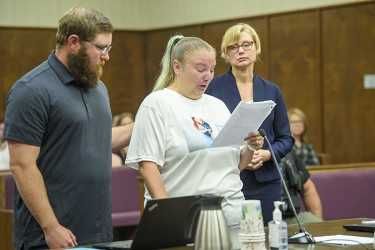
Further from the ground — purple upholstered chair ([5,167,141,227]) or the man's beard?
the man's beard

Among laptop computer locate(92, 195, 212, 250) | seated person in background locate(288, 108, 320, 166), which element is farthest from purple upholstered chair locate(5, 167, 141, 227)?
laptop computer locate(92, 195, 212, 250)

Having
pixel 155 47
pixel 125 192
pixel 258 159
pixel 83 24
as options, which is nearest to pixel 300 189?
pixel 258 159

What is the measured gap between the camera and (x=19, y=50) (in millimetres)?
10719

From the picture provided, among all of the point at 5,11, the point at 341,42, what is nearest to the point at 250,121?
the point at 341,42

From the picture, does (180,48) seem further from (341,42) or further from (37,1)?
(37,1)

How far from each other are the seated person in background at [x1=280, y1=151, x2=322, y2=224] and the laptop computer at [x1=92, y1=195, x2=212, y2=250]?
8.95 ft

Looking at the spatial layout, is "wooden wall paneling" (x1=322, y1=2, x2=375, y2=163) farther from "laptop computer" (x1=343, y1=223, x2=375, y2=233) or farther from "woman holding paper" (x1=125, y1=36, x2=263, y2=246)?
"woman holding paper" (x1=125, y1=36, x2=263, y2=246)

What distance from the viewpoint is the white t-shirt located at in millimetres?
3525

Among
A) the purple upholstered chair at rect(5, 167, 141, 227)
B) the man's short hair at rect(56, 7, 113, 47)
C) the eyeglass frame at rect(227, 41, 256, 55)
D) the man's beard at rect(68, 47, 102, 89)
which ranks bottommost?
the purple upholstered chair at rect(5, 167, 141, 227)

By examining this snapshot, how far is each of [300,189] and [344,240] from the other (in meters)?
2.83

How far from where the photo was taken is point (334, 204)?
6887 mm

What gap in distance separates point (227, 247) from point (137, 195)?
4776 mm

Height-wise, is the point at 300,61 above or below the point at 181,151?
above

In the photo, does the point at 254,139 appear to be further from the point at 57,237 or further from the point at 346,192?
the point at 346,192
